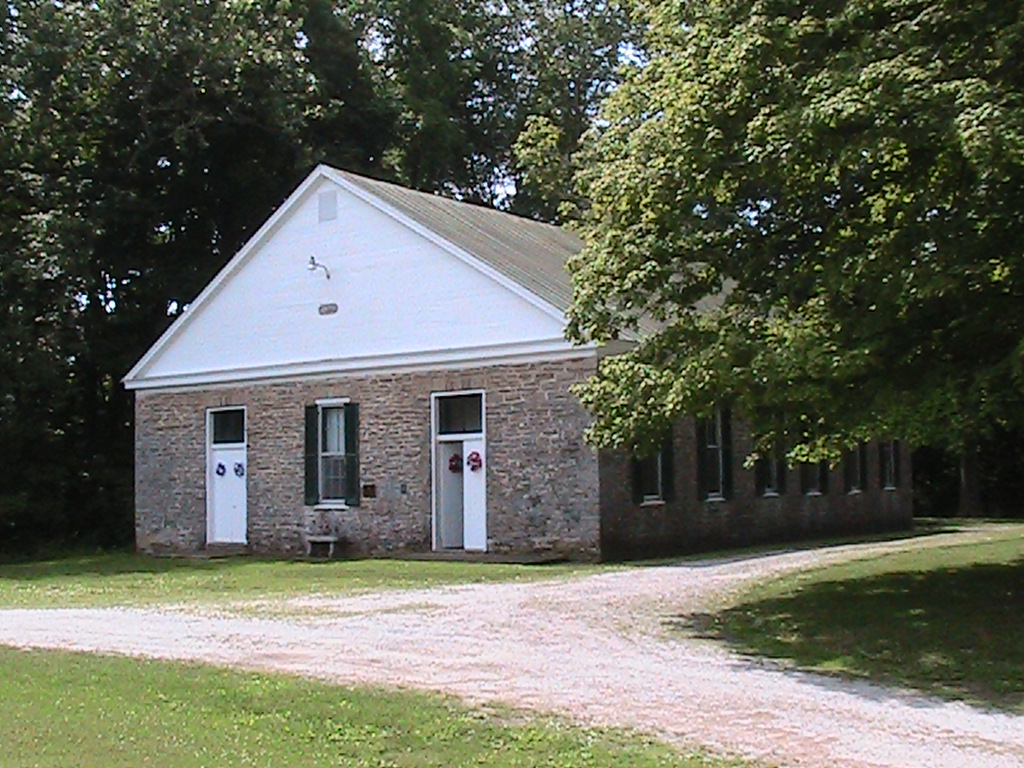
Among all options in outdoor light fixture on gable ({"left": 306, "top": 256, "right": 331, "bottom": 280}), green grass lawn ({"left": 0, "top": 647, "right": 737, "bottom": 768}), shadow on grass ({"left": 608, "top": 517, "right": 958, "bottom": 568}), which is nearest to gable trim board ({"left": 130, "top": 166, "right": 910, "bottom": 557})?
outdoor light fixture on gable ({"left": 306, "top": 256, "right": 331, "bottom": 280})

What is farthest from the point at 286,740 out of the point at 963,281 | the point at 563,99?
the point at 563,99

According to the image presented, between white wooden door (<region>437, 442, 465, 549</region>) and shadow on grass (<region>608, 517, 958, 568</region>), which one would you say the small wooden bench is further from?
shadow on grass (<region>608, 517, 958, 568</region>)

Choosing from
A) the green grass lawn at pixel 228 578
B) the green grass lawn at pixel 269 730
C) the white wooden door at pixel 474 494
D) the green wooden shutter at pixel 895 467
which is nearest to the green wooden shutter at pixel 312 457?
the green grass lawn at pixel 228 578

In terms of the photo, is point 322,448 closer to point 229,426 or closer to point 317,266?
point 229,426

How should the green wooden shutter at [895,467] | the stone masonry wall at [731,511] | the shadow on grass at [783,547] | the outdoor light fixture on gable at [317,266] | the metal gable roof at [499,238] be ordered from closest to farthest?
the shadow on grass at [783,547] → the stone masonry wall at [731,511] → the metal gable roof at [499,238] → the outdoor light fixture on gable at [317,266] → the green wooden shutter at [895,467]

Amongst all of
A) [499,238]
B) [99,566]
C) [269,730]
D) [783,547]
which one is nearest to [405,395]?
[499,238]

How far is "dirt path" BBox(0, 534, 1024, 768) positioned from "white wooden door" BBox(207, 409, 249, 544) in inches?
390

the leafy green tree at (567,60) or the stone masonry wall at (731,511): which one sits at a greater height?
the leafy green tree at (567,60)

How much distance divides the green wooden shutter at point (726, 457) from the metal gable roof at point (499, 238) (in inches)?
164

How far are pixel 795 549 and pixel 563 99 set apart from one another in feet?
75.3

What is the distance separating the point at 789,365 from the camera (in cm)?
1235

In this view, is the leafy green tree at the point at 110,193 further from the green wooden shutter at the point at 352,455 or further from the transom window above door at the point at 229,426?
the green wooden shutter at the point at 352,455

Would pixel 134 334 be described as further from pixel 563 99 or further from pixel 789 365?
pixel 789 365

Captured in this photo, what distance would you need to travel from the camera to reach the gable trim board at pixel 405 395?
22.8 meters
